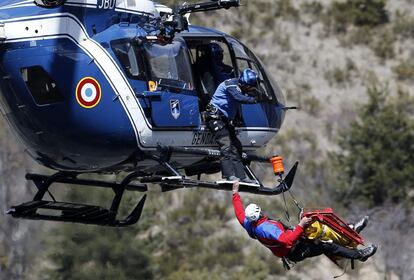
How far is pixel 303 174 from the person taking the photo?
37.9 meters

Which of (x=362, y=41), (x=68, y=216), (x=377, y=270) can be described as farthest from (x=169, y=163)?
(x=362, y=41)

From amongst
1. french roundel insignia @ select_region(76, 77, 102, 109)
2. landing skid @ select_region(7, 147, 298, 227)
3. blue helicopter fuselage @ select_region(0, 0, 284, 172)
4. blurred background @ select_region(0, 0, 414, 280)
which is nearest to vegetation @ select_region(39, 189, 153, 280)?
blurred background @ select_region(0, 0, 414, 280)

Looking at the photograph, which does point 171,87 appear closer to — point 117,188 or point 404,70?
point 117,188

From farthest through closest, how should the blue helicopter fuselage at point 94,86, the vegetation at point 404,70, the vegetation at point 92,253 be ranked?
1. the vegetation at point 404,70
2. the vegetation at point 92,253
3. the blue helicopter fuselage at point 94,86

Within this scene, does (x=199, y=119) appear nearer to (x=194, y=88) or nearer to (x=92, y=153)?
(x=194, y=88)

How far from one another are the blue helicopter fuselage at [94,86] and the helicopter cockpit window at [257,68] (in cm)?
133

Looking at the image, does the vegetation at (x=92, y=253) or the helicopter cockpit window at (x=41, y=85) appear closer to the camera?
the helicopter cockpit window at (x=41, y=85)

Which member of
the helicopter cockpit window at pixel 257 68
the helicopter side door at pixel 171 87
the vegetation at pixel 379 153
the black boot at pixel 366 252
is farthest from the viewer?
the vegetation at pixel 379 153

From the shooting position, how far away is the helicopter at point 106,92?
14.5m

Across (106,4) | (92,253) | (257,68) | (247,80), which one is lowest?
(92,253)

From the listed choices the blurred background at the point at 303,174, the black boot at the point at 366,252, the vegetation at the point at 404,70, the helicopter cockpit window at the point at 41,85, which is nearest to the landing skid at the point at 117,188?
the black boot at the point at 366,252

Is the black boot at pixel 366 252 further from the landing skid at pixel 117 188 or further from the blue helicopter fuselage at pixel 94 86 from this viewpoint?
the blue helicopter fuselage at pixel 94 86

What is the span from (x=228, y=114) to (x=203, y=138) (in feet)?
1.67

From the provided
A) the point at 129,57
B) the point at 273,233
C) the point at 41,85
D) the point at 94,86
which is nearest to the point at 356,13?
the point at 273,233
